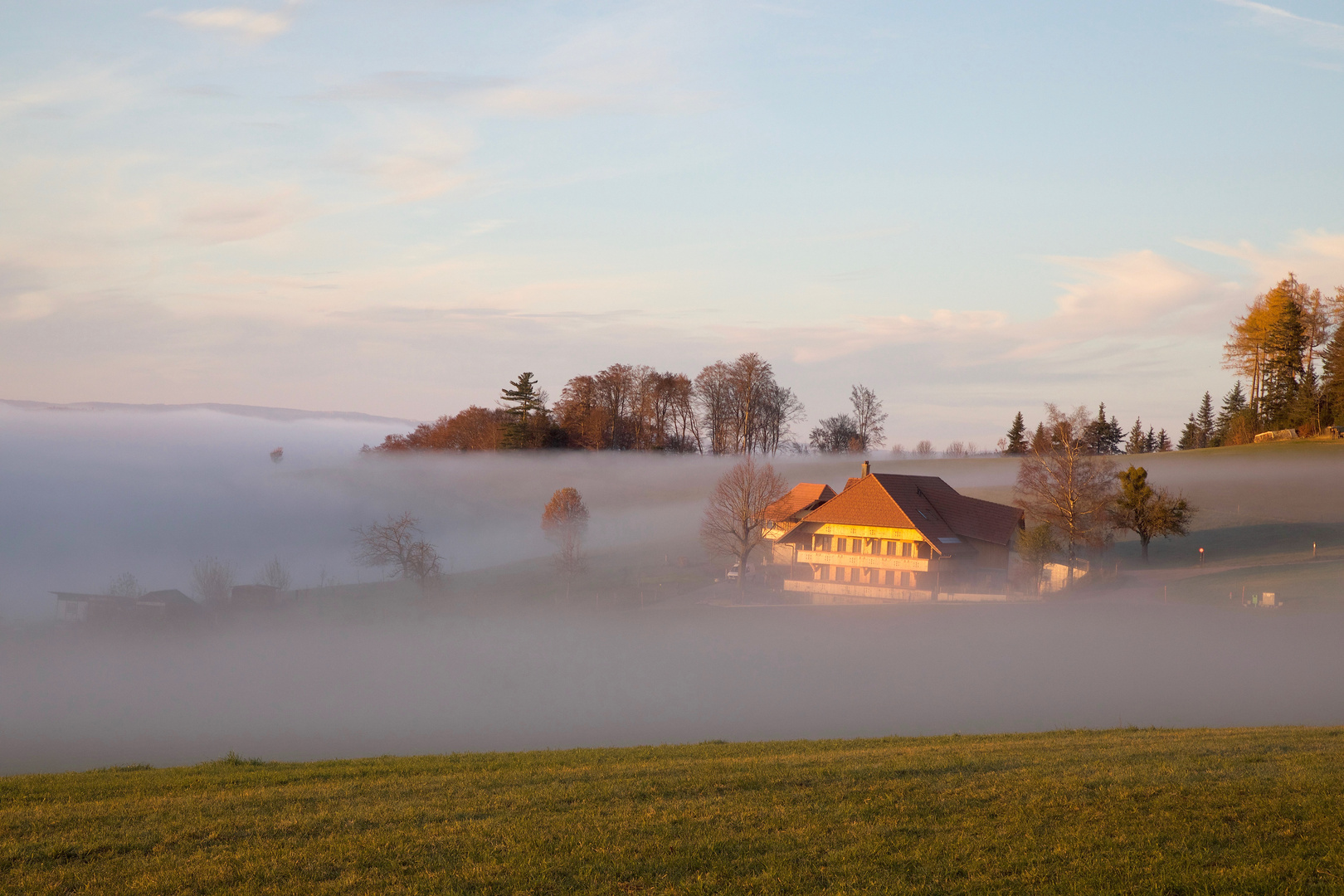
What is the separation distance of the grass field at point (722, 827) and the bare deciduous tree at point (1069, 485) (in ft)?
131

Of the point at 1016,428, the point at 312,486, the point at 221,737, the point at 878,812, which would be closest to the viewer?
the point at 878,812

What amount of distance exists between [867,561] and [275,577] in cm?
3754

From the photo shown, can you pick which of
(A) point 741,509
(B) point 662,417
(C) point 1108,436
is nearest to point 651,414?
(B) point 662,417

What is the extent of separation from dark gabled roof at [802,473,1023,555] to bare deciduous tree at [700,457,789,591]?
118 inches

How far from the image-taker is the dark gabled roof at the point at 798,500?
56.6 m

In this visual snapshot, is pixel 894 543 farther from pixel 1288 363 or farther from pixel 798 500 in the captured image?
pixel 1288 363

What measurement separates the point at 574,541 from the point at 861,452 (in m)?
48.0

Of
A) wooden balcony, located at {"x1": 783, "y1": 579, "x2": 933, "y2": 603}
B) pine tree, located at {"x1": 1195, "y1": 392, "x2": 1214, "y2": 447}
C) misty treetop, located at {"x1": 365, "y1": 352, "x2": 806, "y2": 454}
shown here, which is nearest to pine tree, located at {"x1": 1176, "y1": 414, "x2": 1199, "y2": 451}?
pine tree, located at {"x1": 1195, "y1": 392, "x2": 1214, "y2": 447}

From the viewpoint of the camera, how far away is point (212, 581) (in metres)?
53.0

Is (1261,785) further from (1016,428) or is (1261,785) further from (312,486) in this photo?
(1016,428)

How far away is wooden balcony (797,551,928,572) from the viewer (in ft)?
164

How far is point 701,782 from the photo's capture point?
11.6 metres

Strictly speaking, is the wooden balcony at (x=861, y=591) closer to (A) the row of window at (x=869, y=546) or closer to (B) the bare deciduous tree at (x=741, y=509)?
(A) the row of window at (x=869, y=546)

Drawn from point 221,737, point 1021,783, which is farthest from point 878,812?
point 221,737
